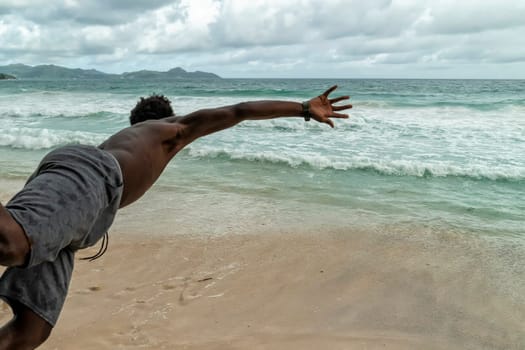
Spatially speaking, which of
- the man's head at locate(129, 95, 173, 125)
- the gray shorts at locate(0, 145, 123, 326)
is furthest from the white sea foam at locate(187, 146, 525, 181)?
the gray shorts at locate(0, 145, 123, 326)

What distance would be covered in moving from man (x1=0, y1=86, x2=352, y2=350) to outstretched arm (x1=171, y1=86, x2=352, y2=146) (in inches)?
8.1

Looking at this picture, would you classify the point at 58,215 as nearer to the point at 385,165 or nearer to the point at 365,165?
the point at 365,165

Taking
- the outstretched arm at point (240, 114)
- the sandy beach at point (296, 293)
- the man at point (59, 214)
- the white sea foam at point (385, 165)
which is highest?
the outstretched arm at point (240, 114)

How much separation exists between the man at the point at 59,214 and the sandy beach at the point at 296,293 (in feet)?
3.55

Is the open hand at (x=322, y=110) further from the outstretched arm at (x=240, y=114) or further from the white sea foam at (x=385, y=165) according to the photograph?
the white sea foam at (x=385, y=165)

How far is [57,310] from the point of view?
6.95ft

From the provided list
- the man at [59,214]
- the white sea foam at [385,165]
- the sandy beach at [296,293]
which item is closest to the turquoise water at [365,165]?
the white sea foam at [385,165]

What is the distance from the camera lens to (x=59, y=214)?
187 cm

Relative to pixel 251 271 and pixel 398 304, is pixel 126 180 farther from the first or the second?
pixel 398 304

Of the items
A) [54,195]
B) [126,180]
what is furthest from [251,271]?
[54,195]

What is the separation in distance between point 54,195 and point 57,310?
0.58 meters

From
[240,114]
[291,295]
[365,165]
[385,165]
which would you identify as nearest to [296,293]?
[291,295]

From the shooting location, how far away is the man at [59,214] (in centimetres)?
179

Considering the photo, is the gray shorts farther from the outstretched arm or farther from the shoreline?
the shoreline
